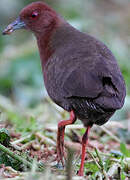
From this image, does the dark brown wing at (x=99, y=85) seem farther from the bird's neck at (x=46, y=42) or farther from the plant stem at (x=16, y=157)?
the bird's neck at (x=46, y=42)

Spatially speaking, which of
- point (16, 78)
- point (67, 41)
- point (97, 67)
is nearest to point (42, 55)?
point (67, 41)

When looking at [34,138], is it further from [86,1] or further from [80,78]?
[86,1]

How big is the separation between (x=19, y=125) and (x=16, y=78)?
297 centimetres

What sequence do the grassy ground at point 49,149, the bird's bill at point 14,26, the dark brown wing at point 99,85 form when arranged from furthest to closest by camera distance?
the bird's bill at point 14,26 < the dark brown wing at point 99,85 < the grassy ground at point 49,149

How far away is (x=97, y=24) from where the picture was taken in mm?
11086

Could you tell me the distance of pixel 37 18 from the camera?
5855mm

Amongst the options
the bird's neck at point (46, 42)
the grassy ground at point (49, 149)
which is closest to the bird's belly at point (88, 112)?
the grassy ground at point (49, 149)

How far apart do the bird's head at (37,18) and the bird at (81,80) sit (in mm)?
456

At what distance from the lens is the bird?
416 centimetres

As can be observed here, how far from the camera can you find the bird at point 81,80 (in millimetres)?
4156

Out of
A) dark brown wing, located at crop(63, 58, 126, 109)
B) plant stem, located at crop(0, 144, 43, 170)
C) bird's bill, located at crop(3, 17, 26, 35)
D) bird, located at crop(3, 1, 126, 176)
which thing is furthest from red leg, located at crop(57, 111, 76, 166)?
bird's bill, located at crop(3, 17, 26, 35)

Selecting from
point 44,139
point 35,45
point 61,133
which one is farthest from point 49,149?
point 35,45

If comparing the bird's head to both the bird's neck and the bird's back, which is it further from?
the bird's back

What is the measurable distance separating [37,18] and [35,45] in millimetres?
3339
